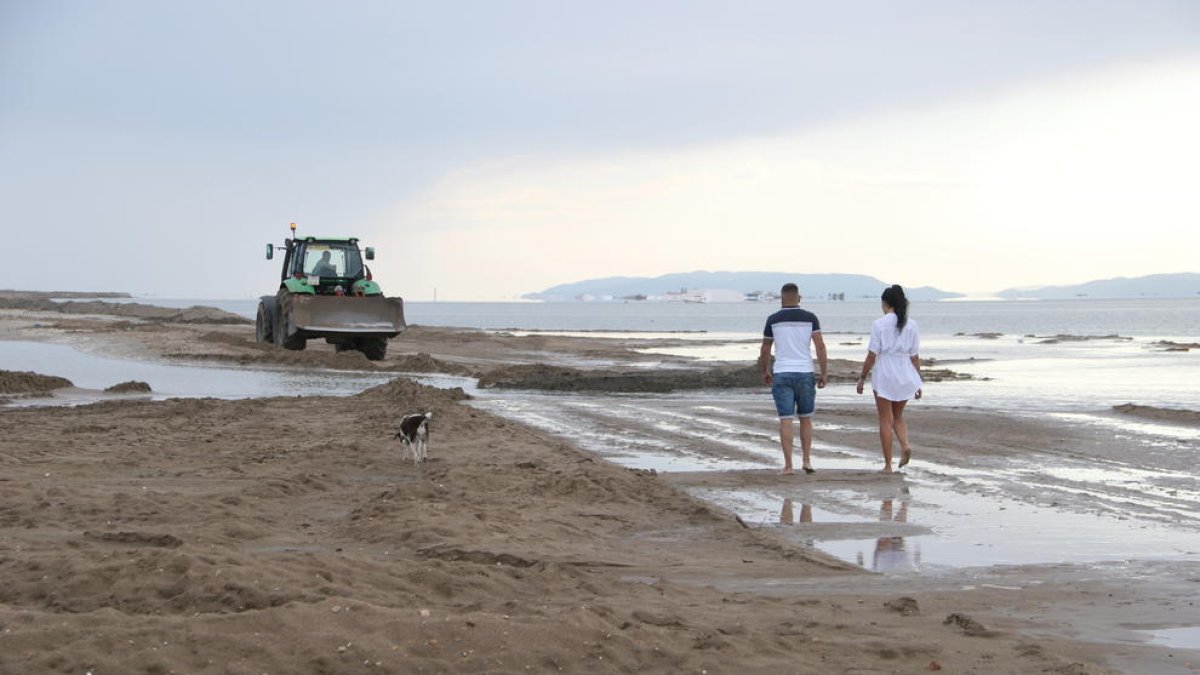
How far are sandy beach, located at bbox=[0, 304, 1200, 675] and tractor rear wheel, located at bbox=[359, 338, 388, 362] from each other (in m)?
15.6

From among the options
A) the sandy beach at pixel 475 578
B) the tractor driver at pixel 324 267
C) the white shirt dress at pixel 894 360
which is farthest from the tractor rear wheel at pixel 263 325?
the white shirt dress at pixel 894 360

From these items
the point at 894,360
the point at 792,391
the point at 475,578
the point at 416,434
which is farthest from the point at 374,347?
the point at 475,578

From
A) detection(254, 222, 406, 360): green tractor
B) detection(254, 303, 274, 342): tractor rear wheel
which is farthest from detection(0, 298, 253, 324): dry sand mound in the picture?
detection(254, 222, 406, 360): green tractor

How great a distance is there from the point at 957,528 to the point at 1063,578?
5.26 feet

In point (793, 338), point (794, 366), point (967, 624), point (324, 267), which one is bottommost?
point (967, 624)

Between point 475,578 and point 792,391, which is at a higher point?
point 792,391

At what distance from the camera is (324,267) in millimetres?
27781

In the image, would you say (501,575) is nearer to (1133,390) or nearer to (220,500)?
(220,500)

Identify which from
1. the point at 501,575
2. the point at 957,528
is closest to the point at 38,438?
the point at 501,575

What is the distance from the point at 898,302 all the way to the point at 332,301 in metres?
18.0

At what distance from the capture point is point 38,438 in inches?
474

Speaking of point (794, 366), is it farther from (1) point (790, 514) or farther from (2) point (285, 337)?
(2) point (285, 337)

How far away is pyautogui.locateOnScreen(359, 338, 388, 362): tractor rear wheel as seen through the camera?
28.1 meters

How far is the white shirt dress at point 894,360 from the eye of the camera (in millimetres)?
10836
